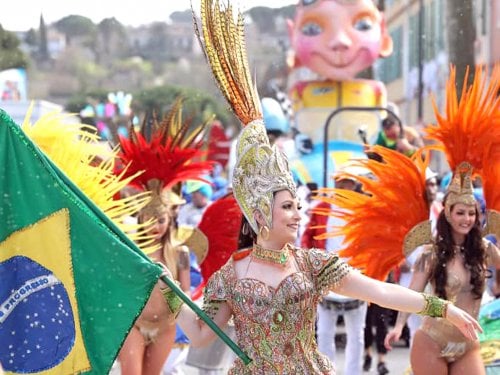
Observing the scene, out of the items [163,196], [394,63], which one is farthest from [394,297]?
[394,63]

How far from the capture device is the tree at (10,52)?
40.2 metres

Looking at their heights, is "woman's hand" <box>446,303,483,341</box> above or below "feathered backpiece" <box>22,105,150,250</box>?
below

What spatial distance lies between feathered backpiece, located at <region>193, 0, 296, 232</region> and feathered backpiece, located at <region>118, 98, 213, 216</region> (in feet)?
8.95

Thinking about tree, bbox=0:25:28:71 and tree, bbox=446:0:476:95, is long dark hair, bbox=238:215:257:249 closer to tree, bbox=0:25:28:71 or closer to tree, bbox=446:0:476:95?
tree, bbox=446:0:476:95

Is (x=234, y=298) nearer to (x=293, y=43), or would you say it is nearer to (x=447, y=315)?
(x=447, y=315)

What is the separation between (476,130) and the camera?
705cm

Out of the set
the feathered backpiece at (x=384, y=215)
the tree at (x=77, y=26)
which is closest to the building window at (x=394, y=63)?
the tree at (x=77, y=26)

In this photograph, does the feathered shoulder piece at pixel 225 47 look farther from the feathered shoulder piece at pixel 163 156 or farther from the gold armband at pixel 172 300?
the feathered shoulder piece at pixel 163 156

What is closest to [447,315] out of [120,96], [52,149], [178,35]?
[52,149]

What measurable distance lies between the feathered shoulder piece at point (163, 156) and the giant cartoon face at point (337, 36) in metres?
6.22

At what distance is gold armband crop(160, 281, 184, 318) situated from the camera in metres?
4.99

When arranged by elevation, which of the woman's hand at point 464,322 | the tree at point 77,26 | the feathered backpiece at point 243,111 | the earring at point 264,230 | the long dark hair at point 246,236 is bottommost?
the tree at point 77,26

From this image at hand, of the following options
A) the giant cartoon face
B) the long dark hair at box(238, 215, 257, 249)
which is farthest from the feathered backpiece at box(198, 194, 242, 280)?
the giant cartoon face

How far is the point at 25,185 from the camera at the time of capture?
5.09 metres
